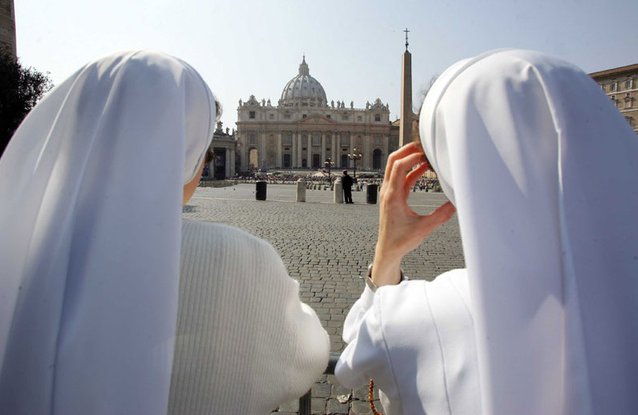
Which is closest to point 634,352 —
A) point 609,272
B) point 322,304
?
point 609,272

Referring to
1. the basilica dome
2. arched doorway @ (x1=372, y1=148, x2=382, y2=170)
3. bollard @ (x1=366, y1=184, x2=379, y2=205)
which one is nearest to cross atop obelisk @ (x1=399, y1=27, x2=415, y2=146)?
bollard @ (x1=366, y1=184, x2=379, y2=205)

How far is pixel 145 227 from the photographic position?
3.60 ft

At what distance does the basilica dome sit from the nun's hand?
10578cm

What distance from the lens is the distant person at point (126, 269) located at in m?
1.06

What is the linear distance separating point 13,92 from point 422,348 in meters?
19.4

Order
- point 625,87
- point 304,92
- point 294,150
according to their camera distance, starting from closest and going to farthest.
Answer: point 625,87 < point 294,150 < point 304,92

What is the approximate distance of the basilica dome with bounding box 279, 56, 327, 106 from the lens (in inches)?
4166

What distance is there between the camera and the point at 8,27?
15.8m

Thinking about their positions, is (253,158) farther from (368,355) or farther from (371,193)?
(368,355)

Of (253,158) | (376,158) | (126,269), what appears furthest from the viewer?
(253,158)

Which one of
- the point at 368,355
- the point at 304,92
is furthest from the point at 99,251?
the point at 304,92

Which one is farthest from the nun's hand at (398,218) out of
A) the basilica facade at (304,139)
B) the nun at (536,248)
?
the basilica facade at (304,139)

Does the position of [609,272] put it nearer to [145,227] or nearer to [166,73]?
[145,227]

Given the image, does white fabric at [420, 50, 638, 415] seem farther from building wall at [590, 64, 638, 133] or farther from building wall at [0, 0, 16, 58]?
building wall at [590, 64, 638, 133]
